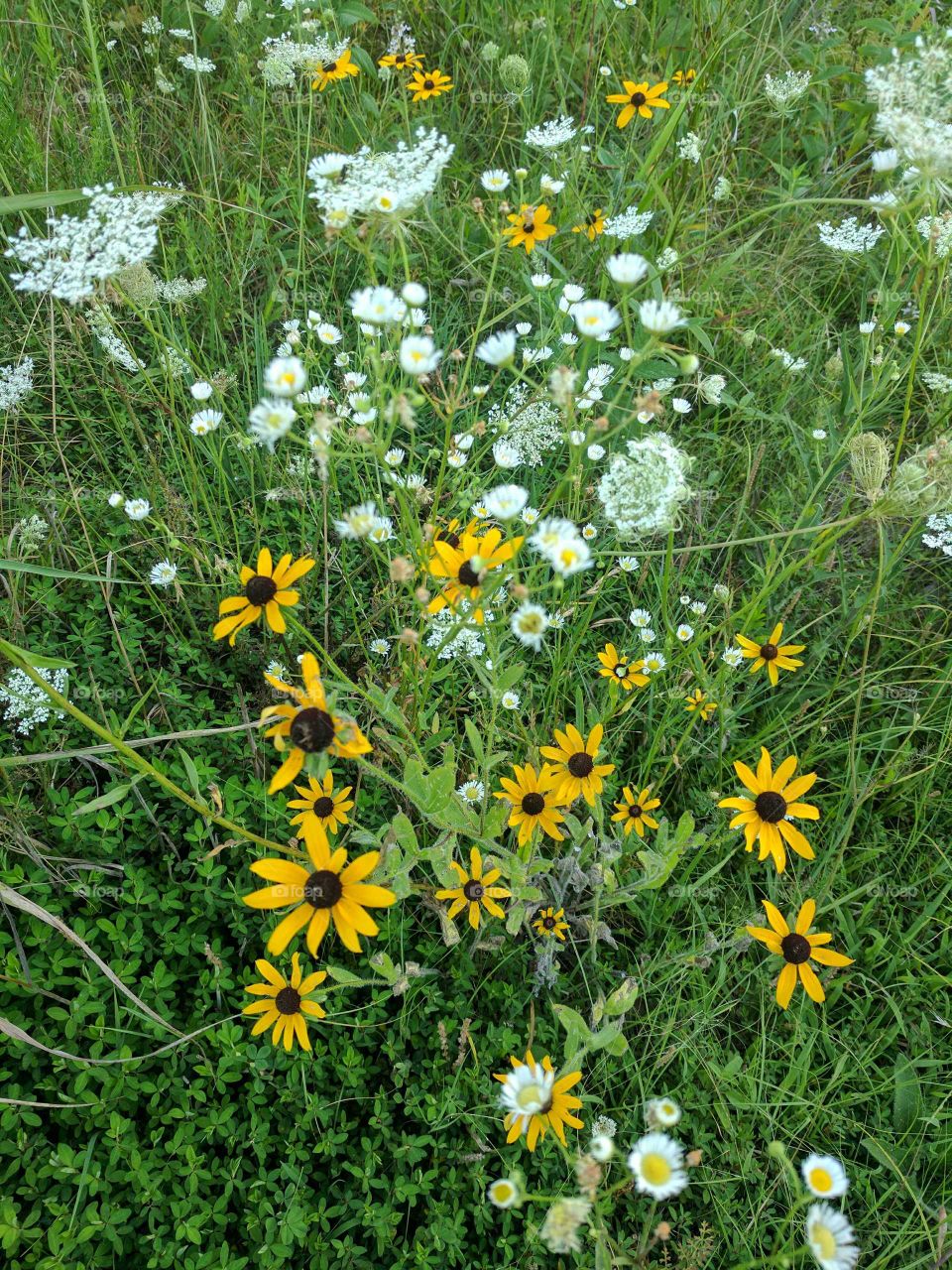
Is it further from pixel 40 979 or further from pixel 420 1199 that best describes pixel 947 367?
pixel 40 979

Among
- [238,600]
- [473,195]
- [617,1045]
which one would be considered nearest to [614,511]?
[238,600]

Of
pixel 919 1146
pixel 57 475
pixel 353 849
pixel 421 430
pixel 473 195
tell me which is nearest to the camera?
pixel 919 1146

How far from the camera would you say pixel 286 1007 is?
1.41m

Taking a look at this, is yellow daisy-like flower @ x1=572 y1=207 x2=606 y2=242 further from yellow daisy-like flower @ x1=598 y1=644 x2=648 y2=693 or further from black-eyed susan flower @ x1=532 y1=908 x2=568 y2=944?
black-eyed susan flower @ x1=532 y1=908 x2=568 y2=944

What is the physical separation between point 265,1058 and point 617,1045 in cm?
62

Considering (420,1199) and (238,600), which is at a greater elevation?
(238,600)

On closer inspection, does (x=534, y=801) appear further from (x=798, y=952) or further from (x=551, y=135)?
(x=551, y=135)

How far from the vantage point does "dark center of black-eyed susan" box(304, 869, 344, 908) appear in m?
1.23

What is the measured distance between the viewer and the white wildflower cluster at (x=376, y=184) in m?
1.31

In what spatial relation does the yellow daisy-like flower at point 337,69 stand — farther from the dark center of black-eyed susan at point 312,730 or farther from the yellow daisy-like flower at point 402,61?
the dark center of black-eyed susan at point 312,730

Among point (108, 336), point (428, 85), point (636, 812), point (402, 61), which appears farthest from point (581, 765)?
point (402, 61)

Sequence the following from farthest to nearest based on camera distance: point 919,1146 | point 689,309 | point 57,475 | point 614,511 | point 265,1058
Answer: point 689,309 < point 57,475 < point 919,1146 < point 265,1058 < point 614,511

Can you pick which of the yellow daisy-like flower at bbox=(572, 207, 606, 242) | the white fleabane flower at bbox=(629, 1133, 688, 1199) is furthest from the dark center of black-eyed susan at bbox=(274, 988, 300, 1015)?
the yellow daisy-like flower at bbox=(572, 207, 606, 242)

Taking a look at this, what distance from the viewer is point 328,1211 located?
1.40 metres
